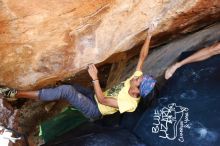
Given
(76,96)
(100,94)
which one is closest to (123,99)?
(100,94)

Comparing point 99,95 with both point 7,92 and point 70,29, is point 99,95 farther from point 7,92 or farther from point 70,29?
point 7,92

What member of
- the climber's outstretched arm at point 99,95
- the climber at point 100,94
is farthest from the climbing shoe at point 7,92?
the climber's outstretched arm at point 99,95

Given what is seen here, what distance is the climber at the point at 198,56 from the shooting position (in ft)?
13.7

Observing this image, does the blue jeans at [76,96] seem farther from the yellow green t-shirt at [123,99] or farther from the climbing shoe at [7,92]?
the climbing shoe at [7,92]

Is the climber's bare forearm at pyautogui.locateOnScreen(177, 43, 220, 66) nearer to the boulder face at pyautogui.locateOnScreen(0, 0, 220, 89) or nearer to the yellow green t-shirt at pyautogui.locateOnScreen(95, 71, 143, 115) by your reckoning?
the boulder face at pyautogui.locateOnScreen(0, 0, 220, 89)

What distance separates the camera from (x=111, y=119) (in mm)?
4355

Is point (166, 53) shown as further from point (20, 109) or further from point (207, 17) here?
point (20, 109)

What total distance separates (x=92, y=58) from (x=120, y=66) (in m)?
0.93

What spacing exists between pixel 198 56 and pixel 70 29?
1490 millimetres

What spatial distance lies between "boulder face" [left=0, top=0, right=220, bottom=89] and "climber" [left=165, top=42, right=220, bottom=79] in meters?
0.33

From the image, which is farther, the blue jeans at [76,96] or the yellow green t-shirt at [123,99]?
the blue jeans at [76,96]

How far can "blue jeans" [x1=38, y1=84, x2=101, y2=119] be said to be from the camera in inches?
154

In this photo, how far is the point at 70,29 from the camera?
11.5 feet

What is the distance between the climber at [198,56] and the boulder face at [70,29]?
0.33m
